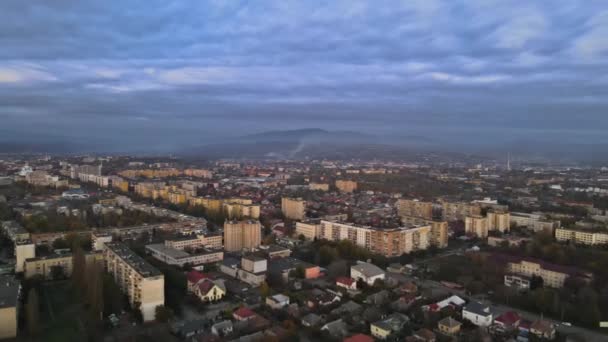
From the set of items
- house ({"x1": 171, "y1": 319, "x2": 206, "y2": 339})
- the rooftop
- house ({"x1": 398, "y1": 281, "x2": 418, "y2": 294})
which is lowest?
house ({"x1": 171, "y1": 319, "x2": 206, "y2": 339})

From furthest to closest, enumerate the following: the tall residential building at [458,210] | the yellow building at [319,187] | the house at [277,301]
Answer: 1. the yellow building at [319,187]
2. the tall residential building at [458,210]
3. the house at [277,301]

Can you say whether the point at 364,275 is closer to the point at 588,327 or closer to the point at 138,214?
the point at 588,327

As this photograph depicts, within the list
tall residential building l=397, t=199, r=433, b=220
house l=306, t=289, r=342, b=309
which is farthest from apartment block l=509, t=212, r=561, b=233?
house l=306, t=289, r=342, b=309

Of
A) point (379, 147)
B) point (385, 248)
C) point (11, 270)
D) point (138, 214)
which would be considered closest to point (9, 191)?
point (138, 214)

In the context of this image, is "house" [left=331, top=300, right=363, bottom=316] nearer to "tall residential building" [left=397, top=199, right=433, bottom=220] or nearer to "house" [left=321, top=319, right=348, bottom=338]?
"house" [left=321, top=319, right=348, bottom=338]

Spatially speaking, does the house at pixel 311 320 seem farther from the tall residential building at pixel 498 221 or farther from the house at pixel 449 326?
the tall residential building at pixel 498 221

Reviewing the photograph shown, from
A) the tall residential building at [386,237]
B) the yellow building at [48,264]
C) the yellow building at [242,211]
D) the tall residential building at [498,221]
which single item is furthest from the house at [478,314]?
the yellow building at [242,211]
